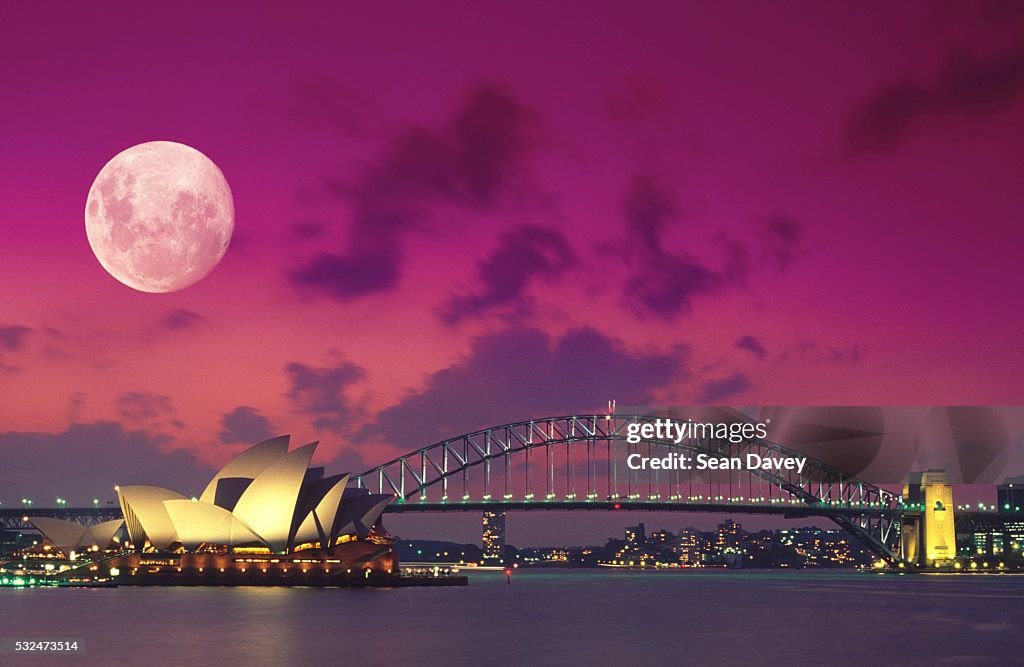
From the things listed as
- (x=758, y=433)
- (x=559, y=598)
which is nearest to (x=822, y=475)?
(x=758, y=433)

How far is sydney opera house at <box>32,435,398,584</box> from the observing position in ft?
311

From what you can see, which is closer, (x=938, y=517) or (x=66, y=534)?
(x=938, y=517)

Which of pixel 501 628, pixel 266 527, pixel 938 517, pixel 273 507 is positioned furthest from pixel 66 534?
pixel 938 517

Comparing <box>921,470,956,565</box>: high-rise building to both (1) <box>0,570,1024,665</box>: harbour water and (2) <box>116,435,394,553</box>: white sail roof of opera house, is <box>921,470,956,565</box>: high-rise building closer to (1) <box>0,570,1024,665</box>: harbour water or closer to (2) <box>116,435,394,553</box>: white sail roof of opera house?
(1) <box>0,570,1024,665</box>: harbour water

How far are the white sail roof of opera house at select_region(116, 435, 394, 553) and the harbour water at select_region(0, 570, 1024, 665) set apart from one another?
602 cm

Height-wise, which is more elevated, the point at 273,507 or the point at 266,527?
the point at 273,507

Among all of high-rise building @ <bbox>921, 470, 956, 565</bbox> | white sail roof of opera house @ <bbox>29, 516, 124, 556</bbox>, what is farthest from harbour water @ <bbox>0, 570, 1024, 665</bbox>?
white sail roof of opera house @ <bbox>29, 516, 124, 556</bbox>

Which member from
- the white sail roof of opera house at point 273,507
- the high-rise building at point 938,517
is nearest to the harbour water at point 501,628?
the white sail roof of opera house at point 273,507

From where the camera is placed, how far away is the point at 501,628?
59469 mm

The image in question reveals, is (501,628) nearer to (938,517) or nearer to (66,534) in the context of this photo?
(938,517)

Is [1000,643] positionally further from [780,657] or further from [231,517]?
[231,517]

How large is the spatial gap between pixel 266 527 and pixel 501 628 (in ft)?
134

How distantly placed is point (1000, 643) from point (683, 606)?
32032mm

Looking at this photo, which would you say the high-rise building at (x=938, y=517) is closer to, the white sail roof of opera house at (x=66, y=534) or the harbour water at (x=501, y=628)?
the harbour water at (x=501, y=628)
